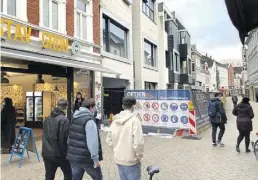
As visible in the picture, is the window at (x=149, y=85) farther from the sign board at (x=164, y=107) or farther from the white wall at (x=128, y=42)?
the sign board at (x=164, y=107)

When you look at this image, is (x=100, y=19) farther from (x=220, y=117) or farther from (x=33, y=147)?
(x=33, y=147)

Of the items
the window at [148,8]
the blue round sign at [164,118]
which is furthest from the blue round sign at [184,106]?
the window at [148,8]

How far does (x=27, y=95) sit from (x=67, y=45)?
514 cm

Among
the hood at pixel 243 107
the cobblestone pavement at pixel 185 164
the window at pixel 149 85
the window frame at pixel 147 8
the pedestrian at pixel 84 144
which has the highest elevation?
the window frame at pixel 147 8

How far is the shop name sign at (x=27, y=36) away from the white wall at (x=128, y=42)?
389 centimetres

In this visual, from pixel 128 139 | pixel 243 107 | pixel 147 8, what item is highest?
pixel 147 8

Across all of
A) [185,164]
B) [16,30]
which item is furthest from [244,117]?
[16,30]

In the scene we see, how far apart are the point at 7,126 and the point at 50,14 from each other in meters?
4.88

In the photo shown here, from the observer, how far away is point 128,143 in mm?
3695

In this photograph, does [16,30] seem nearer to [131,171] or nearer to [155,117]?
[155,117]

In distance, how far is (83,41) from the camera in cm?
1310

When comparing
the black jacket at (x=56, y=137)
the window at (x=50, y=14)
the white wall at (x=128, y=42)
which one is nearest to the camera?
the black jacket at (x=56, y=137)

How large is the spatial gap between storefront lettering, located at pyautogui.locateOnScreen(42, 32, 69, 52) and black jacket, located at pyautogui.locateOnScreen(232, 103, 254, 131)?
22.0 ft

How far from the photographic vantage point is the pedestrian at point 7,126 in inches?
334
